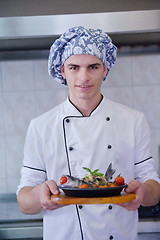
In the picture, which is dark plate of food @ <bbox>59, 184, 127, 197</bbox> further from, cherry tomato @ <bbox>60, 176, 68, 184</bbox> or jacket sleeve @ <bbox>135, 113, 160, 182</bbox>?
jacket sleeve @ <bbox>135, 113, 160, 182</bbox>

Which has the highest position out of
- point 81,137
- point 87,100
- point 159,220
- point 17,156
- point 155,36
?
point 155,36

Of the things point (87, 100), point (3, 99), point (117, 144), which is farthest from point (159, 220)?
point (3, 99)

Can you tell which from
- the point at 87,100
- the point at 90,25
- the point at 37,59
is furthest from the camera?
the point at 37,59

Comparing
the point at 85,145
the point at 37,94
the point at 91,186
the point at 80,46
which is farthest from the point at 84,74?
the point at 37,94

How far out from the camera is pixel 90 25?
173cm

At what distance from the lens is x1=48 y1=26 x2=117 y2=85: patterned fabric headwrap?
138 cm

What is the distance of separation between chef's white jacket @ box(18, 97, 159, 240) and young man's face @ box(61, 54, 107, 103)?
0.13m

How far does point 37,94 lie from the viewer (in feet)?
7.66

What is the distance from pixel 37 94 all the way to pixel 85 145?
0.92 metres

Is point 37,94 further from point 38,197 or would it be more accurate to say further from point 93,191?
point 93,191

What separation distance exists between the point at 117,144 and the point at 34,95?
0.95 m

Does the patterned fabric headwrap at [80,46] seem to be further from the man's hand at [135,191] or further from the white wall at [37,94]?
the white wall at [37,94]

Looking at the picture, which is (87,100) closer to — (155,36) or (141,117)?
(141,117)

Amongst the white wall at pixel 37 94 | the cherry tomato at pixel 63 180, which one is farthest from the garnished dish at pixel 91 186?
the white wall at pixel 37 94
